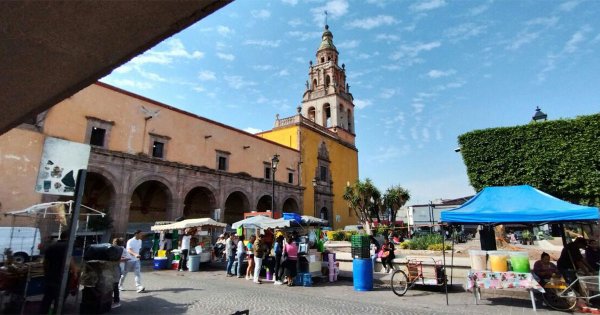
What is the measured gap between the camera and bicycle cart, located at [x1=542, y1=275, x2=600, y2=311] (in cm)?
718

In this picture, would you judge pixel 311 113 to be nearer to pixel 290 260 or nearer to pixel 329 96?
pixel 329 96

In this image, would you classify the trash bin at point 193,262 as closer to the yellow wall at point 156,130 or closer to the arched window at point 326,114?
the yellow wall at point 156,130

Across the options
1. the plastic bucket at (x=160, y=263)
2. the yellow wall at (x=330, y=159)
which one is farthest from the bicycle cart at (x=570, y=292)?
the yellow wall at (x=330, y=159)

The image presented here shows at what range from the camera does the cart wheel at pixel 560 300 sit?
284 inches

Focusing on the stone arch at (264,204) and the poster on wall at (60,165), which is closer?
the poster on wall at (60,165)

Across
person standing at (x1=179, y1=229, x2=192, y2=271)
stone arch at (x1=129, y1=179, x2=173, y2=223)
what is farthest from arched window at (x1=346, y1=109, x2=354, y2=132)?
person standing at (x1=179, y1=229, x2=192, y2=271)

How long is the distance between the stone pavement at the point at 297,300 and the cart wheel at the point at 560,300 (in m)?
0.24

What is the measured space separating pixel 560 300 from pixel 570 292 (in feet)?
0.89

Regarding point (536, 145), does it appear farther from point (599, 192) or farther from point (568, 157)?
point (599, 192)

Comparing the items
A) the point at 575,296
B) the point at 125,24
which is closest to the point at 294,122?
the point at 575,296

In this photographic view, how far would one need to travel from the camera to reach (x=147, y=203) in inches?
971

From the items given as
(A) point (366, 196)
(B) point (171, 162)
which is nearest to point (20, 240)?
(B) point (171, 162)

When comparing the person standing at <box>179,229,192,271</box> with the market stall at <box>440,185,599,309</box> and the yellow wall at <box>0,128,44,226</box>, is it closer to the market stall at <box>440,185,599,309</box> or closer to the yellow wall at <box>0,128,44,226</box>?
the yellow wall at <box>0,128,44,226</box>

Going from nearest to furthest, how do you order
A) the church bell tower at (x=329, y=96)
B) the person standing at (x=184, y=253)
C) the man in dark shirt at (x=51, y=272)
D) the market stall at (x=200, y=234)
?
the man in dark shirt at (x=51, y=272) < the person standing at (x=184, y=253) < the market stall at (x=200, y=234) < the church bell tower at (x=329, y=96)
